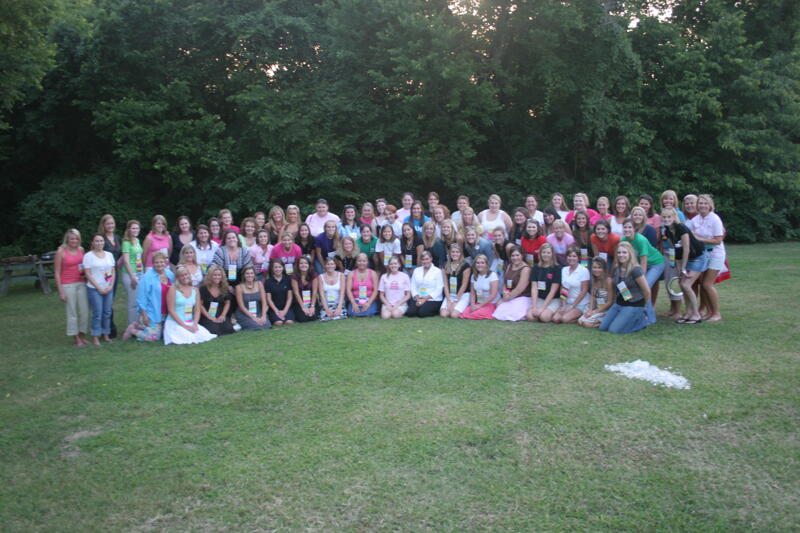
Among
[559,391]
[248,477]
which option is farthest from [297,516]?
[559,391]

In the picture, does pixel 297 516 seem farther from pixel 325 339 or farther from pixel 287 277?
pixel 287 277

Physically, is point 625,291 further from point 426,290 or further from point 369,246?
point 369,246

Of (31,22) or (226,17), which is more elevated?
(226,17)

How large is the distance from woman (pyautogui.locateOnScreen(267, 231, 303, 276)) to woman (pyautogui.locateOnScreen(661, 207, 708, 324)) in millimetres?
4894

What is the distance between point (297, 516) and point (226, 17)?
16.2 meters

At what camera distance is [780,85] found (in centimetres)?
1738

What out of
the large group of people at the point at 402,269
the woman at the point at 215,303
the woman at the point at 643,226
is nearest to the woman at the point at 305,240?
the large group of people at the point at 402,269

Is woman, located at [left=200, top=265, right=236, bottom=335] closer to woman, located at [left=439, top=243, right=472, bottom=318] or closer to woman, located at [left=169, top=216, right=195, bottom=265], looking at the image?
woman, located at [left=169, top=216, right=195, bottom=265]

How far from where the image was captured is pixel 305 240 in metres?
8.68

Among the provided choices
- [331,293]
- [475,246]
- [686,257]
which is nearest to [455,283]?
[475,246]

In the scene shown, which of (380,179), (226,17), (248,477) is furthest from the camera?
(380,179)

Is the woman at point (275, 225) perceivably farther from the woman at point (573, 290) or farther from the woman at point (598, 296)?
the woman at point (598, 296)

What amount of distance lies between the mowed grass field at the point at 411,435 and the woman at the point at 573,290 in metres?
0.62

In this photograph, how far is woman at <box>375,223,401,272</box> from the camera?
8.53m
